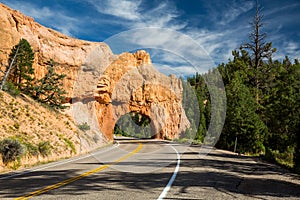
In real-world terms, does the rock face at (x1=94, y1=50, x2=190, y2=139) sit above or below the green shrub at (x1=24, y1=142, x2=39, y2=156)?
above

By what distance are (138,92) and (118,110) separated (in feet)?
14.7

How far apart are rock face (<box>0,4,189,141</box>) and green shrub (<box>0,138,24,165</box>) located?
7.57 meters

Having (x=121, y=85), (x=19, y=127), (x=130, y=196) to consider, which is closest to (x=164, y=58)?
(x=130, y=196)

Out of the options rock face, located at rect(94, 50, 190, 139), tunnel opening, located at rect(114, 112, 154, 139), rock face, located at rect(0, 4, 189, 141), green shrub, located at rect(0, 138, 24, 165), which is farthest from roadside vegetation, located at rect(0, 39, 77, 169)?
tunnel opening, located at rect(114, 112, 154, 139)

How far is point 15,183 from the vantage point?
7859mm

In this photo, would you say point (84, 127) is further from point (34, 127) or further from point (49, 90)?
point (34, 127)

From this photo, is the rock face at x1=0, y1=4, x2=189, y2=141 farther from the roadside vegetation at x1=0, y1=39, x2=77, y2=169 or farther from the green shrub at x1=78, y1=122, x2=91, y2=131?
the roadside vegetation at x1=0, y1=39, x2=77, y2=169

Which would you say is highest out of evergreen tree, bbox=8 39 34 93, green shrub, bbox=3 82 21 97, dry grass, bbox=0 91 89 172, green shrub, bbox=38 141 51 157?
evergreen tree, bbox=8 39 34 93

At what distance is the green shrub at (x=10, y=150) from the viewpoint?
12188 millimetres

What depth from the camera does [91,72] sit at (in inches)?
838

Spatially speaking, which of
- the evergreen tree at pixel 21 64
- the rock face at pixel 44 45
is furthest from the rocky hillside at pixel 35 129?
the rock face at pixel 44 45

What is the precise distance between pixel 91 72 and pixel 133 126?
180 feet

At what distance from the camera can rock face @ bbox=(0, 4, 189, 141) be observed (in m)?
26.0

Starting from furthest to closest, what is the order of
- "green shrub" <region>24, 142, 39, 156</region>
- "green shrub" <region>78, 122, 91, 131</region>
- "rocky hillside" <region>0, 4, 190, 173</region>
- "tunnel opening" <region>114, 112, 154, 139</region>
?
1. "tunnel opening" <region>114, 112, 154, 139</region>
2. "green shrub" <region>78, 122, 91, 131</region>
3. "rocky hillside" <region>0, 4, 190, 173</region>
4. "green shrub" <region>24, 142, 39, 156</region>
